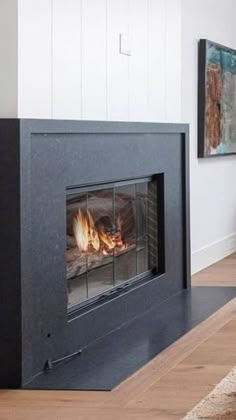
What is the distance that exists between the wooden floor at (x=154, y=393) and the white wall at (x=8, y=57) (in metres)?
1.00

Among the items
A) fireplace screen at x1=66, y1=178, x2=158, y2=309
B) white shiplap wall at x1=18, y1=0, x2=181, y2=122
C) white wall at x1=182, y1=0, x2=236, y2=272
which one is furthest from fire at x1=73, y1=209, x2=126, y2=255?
white wall at x1=182, y1=0, x2=236, y2=272

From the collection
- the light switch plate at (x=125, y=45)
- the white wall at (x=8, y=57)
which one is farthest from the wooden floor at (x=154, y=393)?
the light switch plate at (x=125, y=45)

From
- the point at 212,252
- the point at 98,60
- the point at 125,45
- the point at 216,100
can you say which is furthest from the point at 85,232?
the point at 216,100

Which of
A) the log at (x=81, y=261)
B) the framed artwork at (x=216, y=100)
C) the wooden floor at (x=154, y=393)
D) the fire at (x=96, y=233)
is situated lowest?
the wooden floor at (x=154, y=393)

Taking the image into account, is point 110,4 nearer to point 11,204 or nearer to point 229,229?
point 11,204

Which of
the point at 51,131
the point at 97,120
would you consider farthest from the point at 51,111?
the point at 97,120

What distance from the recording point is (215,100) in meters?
7.16

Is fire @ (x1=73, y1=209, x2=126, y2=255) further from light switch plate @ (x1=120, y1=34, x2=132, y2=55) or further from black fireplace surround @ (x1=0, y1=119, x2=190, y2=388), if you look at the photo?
light switch plate @ (x1=120, y1=34, x2=132, y2=55)

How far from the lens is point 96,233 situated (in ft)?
15.0

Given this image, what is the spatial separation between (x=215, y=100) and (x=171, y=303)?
2.32 metres

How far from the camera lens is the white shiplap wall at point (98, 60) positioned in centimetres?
368

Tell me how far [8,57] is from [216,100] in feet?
→ 12.6

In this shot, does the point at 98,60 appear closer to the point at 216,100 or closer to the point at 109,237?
the point at 109,237

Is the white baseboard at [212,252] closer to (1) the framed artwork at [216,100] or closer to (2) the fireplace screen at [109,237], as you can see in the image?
(1) the framed artwork at [216,100]
